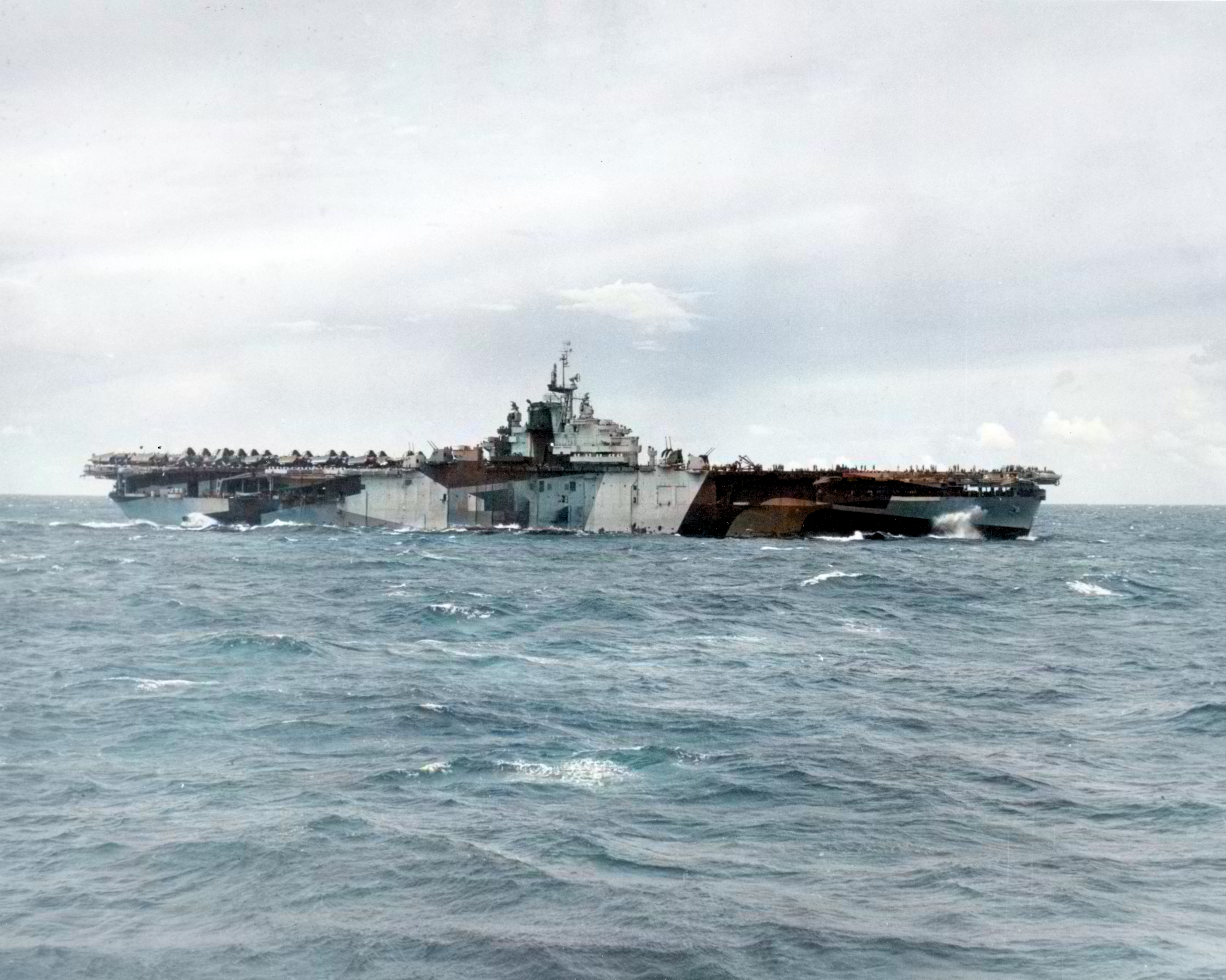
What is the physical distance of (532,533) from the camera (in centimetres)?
7075

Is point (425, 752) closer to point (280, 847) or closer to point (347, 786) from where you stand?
point (347, 786)

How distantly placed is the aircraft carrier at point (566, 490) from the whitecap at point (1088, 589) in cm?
1998

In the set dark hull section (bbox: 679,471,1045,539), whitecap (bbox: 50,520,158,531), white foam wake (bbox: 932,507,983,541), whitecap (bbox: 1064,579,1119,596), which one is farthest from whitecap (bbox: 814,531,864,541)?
whitecap (bbox: 50,520,158,531)

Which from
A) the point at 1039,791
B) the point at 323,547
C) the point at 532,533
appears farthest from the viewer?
the point at 532,533

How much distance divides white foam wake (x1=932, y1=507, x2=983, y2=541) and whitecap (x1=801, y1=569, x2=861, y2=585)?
22.1 metres

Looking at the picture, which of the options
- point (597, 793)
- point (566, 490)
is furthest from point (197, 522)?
point (597, 793)

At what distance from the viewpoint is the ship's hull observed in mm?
67375

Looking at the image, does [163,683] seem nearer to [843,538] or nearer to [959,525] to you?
[843,538]

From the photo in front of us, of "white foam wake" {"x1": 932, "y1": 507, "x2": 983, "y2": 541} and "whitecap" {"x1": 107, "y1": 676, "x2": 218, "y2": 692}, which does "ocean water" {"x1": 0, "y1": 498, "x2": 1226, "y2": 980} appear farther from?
"white foam wake" {"x1": 932, "y1": 507, "x2": 983, "y2": 541}

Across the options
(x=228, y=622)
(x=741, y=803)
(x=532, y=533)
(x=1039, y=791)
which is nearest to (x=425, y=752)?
(x=741, y=803)

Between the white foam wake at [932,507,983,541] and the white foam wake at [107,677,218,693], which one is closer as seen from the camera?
the white foam wake at [107,677,218,693]

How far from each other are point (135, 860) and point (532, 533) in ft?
189

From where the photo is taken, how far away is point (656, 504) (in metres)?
69.5

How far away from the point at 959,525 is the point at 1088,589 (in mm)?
22738
